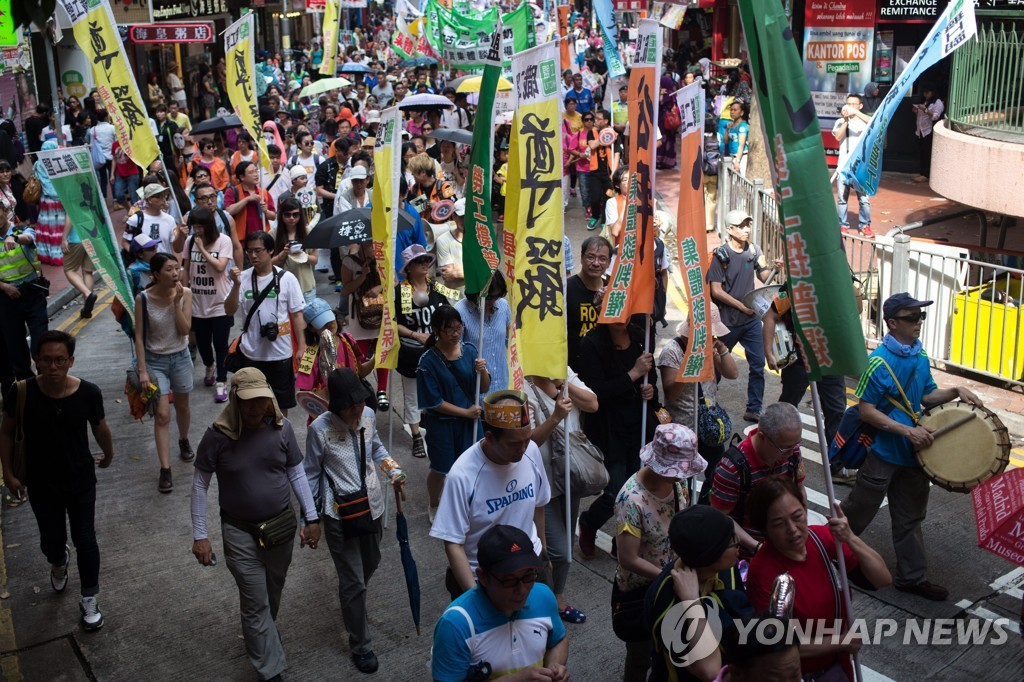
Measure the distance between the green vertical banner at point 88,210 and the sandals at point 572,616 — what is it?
395 centimetres

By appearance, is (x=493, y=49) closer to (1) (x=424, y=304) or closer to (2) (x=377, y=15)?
Result: (1) (x=424, y=304)

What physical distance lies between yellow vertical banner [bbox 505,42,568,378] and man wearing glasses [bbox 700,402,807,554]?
4.25 feet

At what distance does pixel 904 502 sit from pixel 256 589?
383cm

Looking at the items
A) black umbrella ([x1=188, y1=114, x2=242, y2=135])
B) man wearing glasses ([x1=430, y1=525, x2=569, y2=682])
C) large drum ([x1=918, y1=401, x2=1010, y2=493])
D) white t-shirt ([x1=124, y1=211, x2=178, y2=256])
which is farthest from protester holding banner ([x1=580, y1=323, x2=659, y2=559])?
black umbrella ([x1=188, y1=114, x2=242, y2=135])

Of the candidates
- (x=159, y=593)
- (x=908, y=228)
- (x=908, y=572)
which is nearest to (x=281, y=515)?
(x=159, y=593)

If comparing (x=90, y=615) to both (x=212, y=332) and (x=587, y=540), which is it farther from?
(x=212, y=332)

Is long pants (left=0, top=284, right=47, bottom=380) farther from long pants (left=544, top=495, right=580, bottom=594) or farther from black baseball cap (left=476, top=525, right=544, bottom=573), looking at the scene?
black baseball cap (left=476, top=525, right=544, bottom=573)

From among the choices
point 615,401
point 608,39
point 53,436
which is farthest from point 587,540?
point 608,39

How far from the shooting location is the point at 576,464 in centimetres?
644

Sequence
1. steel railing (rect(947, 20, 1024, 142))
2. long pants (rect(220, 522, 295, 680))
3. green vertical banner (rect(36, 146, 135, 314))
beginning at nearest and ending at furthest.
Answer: long pants (rect(220, 522, 295, 680)) → green vertical banner (rect(36, 146, 135, 314)) → steel railing (rect(947, 20, 1024, 142))

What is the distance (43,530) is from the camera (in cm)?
655

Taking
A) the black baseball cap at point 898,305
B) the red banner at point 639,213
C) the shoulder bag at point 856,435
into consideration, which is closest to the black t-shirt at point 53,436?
the red banner at point 639,213

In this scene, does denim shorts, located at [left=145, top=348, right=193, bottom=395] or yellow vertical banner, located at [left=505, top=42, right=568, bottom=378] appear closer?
yellow vertical banner, located at [left=505, top=42, right=568, bottom=378]

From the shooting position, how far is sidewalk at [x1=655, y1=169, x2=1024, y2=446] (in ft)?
Result: 33.7
